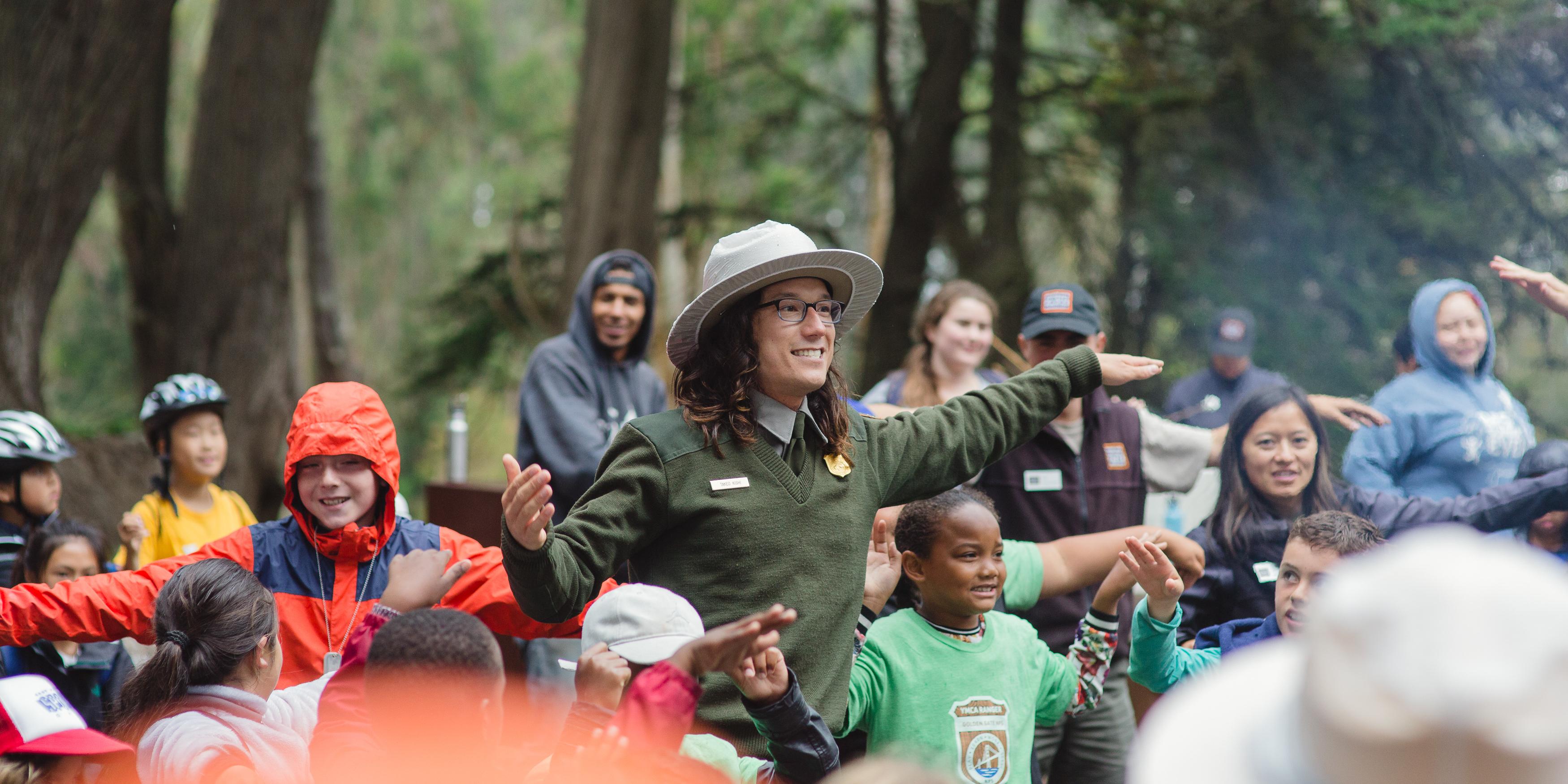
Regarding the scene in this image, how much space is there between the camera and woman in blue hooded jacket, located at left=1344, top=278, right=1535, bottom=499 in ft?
14.8

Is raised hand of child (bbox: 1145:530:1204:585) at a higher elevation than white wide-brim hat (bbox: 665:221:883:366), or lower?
lower

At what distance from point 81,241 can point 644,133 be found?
11023 mm

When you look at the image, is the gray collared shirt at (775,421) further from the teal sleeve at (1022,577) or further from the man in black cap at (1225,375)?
the man in black cap at (1225,375)

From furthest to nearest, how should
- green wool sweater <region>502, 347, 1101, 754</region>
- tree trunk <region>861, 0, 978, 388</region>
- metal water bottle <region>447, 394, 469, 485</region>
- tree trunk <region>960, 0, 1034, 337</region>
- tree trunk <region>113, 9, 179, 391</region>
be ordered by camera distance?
tree trunk <region>861, 0, 978, 388</region> < tree trunk <region>960, 0, 1034, 337</region> < tree trunk <region>113, 9, 179, 391</region> < metal water bottle <region>447, 394, 469, 485</region> < green wool sweater <region>502, 347, 1101, 754</region>

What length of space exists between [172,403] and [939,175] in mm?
7123

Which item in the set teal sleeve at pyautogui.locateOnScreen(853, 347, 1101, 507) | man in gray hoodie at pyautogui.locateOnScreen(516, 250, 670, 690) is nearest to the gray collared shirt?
teal sleeve at pyautogui.locateOnScreen(853, 347, 1101, 507)

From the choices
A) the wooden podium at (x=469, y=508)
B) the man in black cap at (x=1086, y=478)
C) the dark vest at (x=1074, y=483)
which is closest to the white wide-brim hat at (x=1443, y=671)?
the man in black cap at (x=1086, y=478)

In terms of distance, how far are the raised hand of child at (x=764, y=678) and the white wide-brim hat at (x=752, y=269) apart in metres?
0.85

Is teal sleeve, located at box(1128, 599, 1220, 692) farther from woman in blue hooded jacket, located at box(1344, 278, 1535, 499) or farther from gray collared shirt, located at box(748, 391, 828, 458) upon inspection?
woman in blue hooded jacket, located at box(1344, 278, 1535, 499)

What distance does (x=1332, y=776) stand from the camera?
A: 1.05 metres

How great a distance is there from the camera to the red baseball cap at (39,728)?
227 centimetres

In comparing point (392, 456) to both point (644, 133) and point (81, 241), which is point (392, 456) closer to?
point (644, 133)

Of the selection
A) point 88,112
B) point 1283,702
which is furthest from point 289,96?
point 1283,702

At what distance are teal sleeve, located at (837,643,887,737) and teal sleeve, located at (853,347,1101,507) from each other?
0.39 metres
